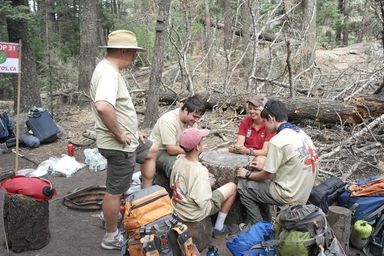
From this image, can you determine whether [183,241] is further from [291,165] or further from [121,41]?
[121,41]

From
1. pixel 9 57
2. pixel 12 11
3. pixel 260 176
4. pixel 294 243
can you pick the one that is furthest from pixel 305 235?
pixel 12 11

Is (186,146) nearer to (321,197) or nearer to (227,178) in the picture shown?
(227,178)

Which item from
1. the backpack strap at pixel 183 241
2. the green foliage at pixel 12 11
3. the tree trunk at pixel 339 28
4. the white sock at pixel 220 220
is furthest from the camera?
the tree trunk at pixel 339 28

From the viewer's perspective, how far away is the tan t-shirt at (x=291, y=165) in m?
3.47

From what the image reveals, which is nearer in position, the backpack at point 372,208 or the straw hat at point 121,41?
the straw hat at point 121,41

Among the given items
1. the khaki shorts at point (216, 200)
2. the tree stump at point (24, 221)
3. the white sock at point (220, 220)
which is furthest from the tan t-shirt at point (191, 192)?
the tree stump at point (24, 221)

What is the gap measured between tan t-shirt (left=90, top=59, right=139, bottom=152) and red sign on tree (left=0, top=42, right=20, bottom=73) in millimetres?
1945

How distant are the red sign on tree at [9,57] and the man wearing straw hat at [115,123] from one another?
1944 millimetres

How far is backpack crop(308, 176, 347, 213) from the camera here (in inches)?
151

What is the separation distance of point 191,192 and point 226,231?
88 centimetres

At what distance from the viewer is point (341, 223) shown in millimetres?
3375

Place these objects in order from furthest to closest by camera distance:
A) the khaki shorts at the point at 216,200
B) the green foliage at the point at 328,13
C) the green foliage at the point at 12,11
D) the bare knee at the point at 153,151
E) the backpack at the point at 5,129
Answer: the green foliage at the point at 328,13 → the green foliage at the point at 12,11 → the backpack at the point at 5,129 → the bare knee at the point at 153,151 → the khaki shorts at the point at 216,200

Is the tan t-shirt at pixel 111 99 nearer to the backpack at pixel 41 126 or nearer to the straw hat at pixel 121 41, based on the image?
the straw hat at pixel 121 41

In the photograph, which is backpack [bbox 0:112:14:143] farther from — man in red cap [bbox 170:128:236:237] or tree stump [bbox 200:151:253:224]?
man in red cap [bbox 170:128:236:237]
